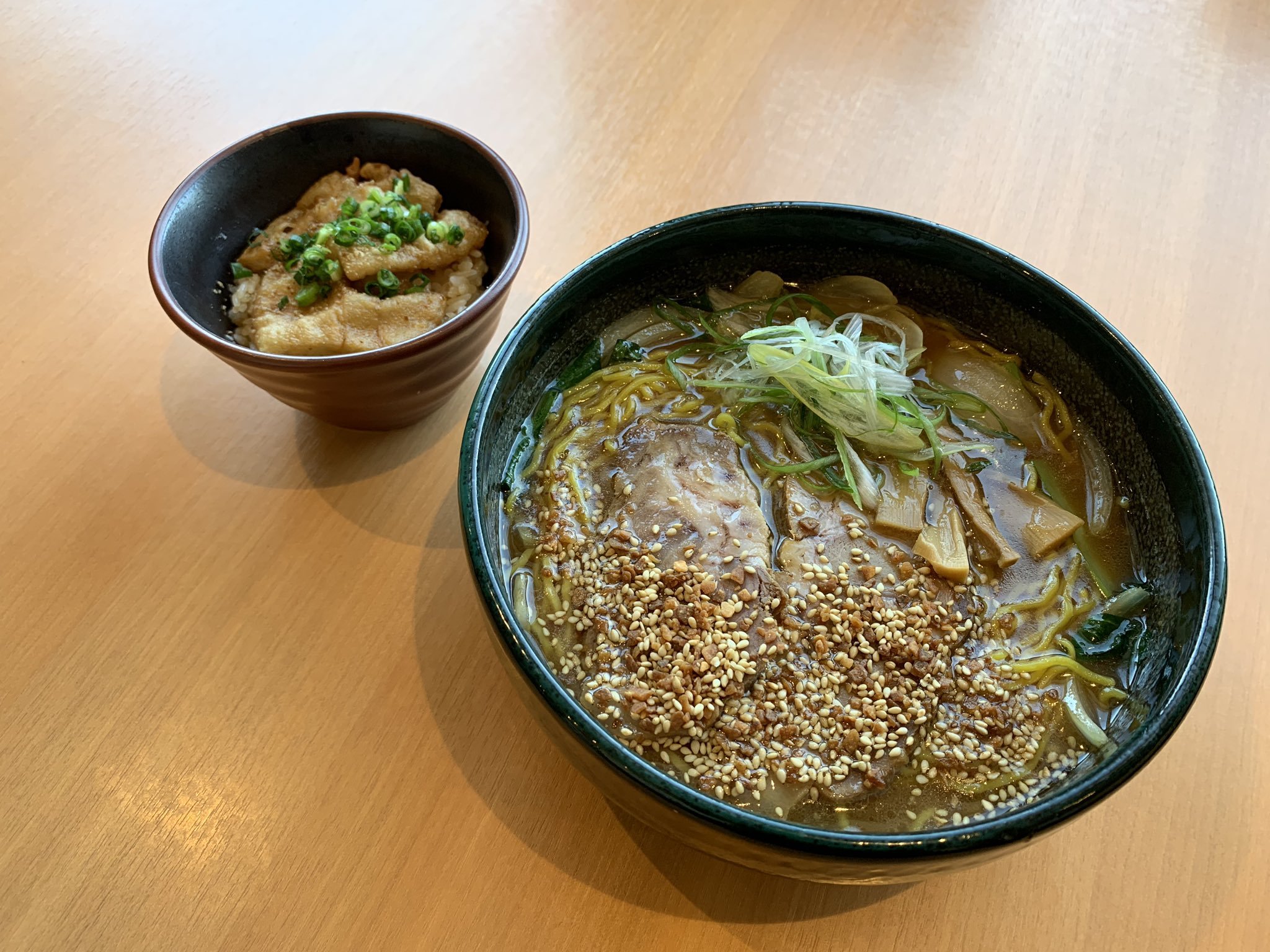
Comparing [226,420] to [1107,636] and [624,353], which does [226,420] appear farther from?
[1107,636]

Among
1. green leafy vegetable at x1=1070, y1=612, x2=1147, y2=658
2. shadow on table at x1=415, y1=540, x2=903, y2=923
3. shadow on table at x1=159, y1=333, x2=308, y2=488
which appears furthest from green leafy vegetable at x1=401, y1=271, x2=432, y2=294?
green leafy vegetable at x1=1070, y1=612, x2=1147, y2=658

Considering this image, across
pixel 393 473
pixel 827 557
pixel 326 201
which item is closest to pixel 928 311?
pixel 827 557

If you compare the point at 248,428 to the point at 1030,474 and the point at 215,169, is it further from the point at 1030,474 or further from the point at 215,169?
the point at 1030,474

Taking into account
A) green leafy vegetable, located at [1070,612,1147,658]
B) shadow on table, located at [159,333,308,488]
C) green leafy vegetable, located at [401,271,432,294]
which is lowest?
shadow on table, located at [159,333,308,488]

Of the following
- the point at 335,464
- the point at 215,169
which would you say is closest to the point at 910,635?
the point at 335,464

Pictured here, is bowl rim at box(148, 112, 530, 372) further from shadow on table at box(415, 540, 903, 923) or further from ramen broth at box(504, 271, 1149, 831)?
shadow on table at box(415, 540, 903, 923)

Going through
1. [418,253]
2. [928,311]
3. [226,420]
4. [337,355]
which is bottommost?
[226,420]

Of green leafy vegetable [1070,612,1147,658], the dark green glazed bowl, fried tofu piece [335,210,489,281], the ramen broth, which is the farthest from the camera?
fried tofu piece [335,210,489,281]
